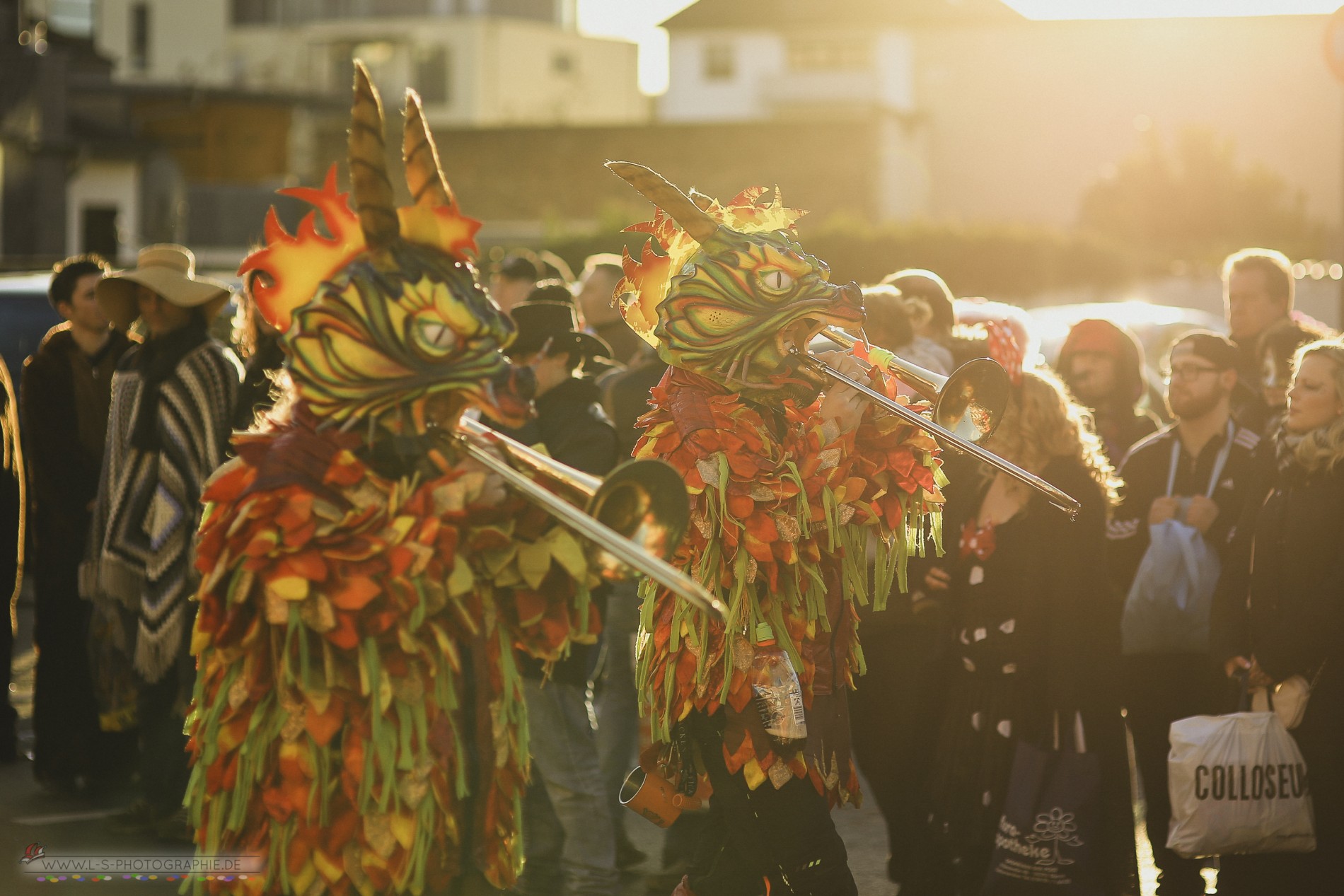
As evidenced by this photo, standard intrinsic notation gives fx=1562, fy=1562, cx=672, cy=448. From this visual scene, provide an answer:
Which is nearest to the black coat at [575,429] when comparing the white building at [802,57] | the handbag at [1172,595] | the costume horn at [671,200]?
the costume horn at [671,200]

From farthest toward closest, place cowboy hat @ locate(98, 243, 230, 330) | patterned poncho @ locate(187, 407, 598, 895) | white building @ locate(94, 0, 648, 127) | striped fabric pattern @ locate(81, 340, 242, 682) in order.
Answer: white building @ locate(94, 0, 648, 127), cowboy hat @ locate(98, 243, 230, 330), striped fabric pattern @ locate(81, 340, 242, 682), patterned poncho @ locate(187, 407, 598, 895)

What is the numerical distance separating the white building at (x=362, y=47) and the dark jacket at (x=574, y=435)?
135 feet

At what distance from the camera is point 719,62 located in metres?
48.2

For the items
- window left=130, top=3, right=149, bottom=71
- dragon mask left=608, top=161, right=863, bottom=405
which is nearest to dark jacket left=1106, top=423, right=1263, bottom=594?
dragon mask left=608, top=161, right=863, bottom=405

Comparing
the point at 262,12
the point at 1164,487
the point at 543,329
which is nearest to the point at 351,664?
the point at 543,329

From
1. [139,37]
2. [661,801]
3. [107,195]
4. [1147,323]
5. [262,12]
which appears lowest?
[661,801]

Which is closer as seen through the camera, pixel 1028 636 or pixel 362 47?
pixel 1028 636

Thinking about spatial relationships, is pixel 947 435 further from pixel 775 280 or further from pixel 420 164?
pixel 420 164

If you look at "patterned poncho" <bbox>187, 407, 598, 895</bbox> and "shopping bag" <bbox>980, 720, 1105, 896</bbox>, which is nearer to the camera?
"patterned poncho" <bbox>187, 407, 598, 895</bbox>

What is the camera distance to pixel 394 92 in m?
46.4

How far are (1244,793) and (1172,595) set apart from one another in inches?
31.3

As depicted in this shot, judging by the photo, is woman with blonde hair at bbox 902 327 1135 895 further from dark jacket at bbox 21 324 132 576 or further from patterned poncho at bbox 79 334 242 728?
dark jacket at bbox 21 324 132 576

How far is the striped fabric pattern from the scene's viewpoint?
5.25 meters

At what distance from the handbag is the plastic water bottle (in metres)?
1.64
